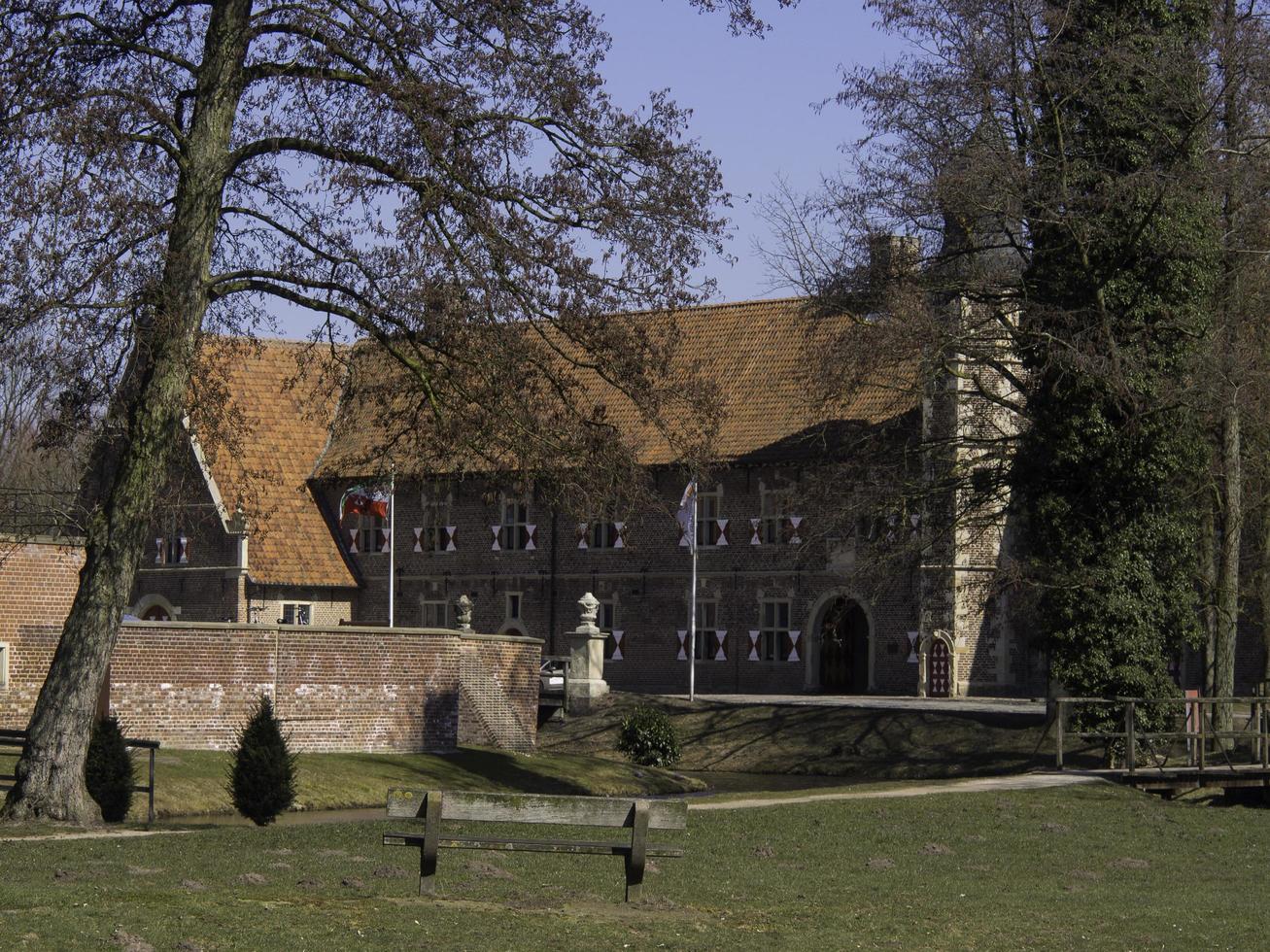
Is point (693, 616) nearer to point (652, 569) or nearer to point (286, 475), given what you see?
point (652, 569)

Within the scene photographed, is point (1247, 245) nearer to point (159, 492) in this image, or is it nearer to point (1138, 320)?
point (1138, 320)

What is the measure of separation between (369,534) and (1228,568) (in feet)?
86.2

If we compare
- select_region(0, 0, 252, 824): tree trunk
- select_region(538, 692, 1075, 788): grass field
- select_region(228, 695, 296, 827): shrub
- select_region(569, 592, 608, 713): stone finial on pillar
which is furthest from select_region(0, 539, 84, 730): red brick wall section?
select_region(569, 592, 608, 713): stone finial on pillar

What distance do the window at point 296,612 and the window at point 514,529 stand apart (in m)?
4.92

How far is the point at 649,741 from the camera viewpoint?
31.7 metres

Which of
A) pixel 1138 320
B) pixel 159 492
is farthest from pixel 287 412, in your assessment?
pixel 159 492

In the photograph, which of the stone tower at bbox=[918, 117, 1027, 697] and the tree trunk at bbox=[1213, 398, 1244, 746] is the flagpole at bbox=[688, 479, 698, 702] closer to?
the stone tower at bbox=[918, 117, 1027, 697]

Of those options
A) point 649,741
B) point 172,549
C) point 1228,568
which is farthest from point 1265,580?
point 172,549

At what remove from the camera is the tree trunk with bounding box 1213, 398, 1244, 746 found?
25172 millimetres

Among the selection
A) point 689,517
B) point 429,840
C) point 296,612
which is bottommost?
point 429,840

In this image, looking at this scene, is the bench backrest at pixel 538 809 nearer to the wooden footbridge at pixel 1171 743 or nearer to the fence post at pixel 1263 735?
the wooden footbridge at pixel 1171 743

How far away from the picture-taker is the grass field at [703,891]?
9.84 meters

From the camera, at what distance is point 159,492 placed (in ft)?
55.1

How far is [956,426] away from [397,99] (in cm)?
1427
